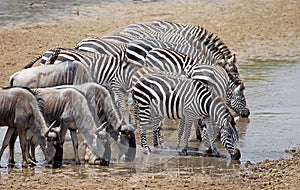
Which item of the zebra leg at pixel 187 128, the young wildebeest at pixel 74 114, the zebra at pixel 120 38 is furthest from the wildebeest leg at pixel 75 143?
the zebra at pixel 120 38

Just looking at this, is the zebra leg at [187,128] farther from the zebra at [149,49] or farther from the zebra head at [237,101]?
the zebra at [149,49]

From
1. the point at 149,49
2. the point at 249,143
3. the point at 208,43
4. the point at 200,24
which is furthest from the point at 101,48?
the point at 200,24

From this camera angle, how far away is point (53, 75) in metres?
14.0

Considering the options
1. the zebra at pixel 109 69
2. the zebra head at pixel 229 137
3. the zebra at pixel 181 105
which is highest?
the zebra at pixel 109 69

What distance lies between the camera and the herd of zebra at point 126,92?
1262cm

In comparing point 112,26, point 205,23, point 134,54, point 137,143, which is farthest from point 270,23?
point 137,143

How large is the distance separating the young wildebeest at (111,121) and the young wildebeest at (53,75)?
880 mm

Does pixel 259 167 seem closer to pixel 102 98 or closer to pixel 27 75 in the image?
pixel 102 98

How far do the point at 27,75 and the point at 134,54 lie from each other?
3.34m

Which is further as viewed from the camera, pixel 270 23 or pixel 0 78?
pixel 270 23

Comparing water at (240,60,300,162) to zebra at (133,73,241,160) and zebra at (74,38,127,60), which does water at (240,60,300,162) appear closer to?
zebra at (133,73,241,160)

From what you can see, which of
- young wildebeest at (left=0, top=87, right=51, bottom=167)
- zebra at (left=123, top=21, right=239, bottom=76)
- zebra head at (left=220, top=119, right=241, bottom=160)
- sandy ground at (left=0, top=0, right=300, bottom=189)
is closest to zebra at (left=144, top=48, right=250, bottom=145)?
zebra at (left=123, top=21, right=239, bottom=76)

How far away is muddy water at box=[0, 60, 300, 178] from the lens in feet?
40.2

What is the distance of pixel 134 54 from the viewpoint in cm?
1658
